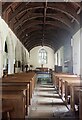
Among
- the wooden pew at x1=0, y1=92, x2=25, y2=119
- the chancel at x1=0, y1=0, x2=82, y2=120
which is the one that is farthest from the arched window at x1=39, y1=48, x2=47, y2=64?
the wooden pew at x1=0, y1=92, x2=25, y2=119

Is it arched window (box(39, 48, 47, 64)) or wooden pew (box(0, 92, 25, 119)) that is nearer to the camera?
wooden pew (box(0, 92, 25, 119))

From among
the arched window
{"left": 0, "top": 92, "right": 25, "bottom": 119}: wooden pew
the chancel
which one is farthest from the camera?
the arched window

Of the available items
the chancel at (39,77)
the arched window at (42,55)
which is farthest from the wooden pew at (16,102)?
the arched window at (42,55)

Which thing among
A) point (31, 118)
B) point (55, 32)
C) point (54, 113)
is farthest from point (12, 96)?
point (55, 32)

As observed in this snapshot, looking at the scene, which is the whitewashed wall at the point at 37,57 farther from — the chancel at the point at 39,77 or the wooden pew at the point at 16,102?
the wooden pew at the point at 16,102

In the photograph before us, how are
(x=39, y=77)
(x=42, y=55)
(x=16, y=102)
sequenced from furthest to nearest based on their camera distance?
(x=42, y=55) < (x=39, y=77) < (x=16, y=102)

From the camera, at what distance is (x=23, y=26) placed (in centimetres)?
1627

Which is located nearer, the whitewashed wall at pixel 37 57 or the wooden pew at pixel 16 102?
the wooden pew at pixel 16 102

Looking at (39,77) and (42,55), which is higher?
(42,55)

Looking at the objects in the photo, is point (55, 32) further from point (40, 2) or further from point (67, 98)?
point (67, 98)

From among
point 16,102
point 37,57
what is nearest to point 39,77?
point 37,57

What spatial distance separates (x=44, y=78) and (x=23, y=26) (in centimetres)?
666

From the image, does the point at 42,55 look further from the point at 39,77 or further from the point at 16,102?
the point at 16,102

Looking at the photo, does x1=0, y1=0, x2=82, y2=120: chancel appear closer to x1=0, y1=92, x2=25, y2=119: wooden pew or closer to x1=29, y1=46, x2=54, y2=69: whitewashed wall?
x1=0, y1=92, x2=25, y2=119: wooden pew
